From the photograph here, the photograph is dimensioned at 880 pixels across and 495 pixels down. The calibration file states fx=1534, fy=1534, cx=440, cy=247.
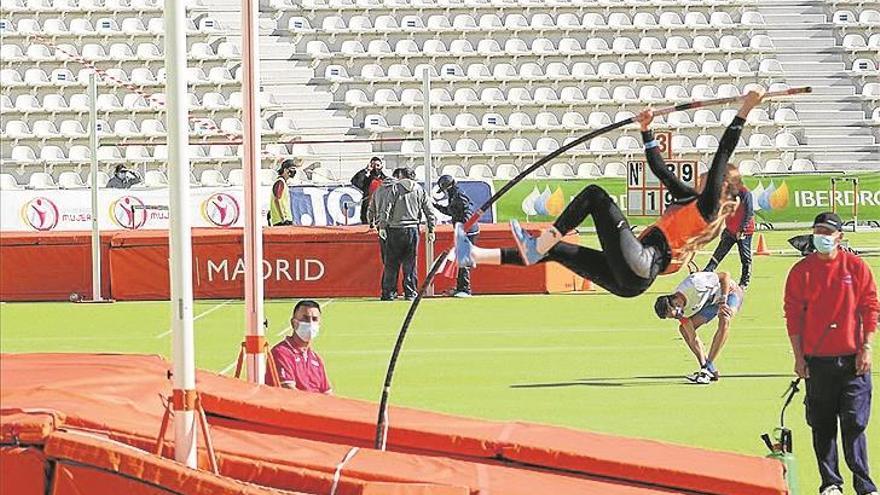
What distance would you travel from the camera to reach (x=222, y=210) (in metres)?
26.0

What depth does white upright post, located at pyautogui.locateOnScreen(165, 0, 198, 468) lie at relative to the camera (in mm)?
5594

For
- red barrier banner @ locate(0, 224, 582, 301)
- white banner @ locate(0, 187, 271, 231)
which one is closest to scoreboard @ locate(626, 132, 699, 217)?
red barrier banner @ locate(0, 224, 582, 301)

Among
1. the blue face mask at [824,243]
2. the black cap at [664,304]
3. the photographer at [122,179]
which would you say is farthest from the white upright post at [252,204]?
the photographer at [122,179]

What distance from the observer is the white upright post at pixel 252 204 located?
27.1 ft

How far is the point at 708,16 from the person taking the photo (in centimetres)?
3659

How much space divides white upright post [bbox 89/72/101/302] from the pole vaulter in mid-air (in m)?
12.0

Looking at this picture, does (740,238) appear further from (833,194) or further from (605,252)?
(833,194)

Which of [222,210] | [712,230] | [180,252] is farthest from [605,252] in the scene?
[222,210]

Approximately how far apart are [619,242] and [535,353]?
806 centimetres

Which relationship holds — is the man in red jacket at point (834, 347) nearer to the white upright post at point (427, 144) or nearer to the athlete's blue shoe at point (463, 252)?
the athlete's blue shoe at point (463, 252)

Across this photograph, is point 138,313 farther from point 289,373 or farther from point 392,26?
point 392,26

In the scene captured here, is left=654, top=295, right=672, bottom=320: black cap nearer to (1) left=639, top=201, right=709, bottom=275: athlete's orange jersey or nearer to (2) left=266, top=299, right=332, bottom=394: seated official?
(2) left=266, top=299, right=332, bottom=394: seated official

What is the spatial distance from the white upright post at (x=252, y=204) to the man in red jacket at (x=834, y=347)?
9.50ft

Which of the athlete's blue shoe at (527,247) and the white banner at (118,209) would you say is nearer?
the athlete's blue shoe at (527,247)
